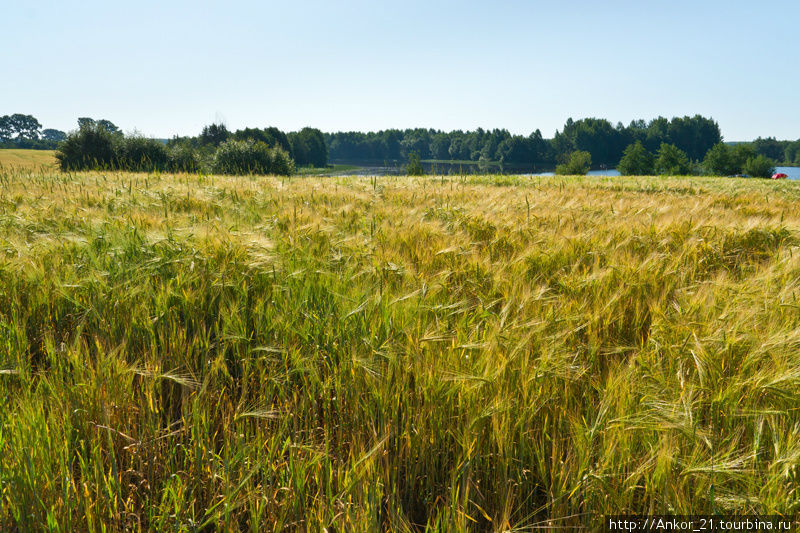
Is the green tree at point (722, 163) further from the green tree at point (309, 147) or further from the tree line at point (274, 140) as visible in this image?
the green tree at point (309, 147)

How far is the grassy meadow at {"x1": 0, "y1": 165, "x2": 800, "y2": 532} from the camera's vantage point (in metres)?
0.92

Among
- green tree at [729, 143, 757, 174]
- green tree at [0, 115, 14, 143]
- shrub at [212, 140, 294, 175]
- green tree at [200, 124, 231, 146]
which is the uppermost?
green tree at [0, 115, 14, 143]

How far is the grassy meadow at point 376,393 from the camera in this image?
36.1 inches

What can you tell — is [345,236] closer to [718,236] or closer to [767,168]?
A: [718,236]

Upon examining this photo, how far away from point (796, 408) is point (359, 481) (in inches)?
48.2

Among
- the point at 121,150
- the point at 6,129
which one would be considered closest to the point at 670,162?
the point at 121,150

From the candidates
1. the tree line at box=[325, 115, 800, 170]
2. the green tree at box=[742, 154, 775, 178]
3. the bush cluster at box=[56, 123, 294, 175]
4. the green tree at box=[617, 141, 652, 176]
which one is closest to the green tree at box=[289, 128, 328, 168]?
the tree line at box=[325, 115, 800, 170]

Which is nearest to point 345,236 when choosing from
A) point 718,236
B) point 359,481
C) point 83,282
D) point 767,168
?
point 83,282

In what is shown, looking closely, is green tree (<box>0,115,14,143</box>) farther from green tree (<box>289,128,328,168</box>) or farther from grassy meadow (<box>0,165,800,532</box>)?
grassy meadow (<box>0,165,800,532</box>)

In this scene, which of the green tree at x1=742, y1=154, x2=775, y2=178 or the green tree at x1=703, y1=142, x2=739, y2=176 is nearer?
the green tree at x1=742, y1=154, x2=775, y2=178

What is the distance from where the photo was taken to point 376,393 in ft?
3.94

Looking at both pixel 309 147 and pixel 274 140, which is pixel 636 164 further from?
pixel 309 147

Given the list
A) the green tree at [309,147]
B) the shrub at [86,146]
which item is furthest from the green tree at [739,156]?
the shrub at [86,146]

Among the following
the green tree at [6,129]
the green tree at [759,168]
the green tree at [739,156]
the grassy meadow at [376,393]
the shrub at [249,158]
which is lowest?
the grassy meadow at [376,393]
